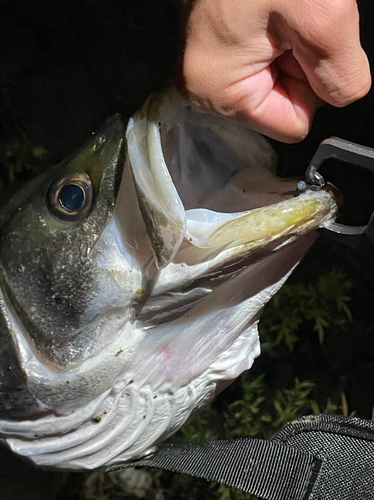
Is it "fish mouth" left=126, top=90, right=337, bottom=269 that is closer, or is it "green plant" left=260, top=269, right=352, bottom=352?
"fish mouth" left=126, top=90, right=337, bottom=269

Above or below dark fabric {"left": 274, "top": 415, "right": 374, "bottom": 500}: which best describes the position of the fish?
above

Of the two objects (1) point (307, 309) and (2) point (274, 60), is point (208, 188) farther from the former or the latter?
(1) point (307, 309)

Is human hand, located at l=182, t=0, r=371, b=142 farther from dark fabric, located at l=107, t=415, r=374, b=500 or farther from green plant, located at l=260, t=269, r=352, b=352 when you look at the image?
green plant, located at l=260, t=269, r=352, b=352

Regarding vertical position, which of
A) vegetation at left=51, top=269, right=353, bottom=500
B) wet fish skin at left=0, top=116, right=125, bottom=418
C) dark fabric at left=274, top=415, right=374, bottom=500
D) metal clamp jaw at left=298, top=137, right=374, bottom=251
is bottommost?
vegetation at left=51, top=269, right=353, bottom=500

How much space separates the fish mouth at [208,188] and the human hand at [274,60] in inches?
3.1

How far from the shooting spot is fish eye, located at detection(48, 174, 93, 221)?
2.06ft

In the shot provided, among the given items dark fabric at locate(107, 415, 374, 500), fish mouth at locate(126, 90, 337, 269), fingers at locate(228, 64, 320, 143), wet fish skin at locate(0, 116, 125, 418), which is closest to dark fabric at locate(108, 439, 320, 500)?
dark fabric at locate(107, 415, 374, 500)

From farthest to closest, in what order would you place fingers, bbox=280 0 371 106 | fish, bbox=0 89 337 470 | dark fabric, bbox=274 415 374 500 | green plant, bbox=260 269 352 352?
1. green plant, bbox=260 269 352 352
2. dark fabric, bbox=274 415 374 500
3. fish, bbox=0 89 337 470
4. fingers, bbox=280 0 371 106

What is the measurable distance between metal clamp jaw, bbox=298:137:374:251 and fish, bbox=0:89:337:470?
3 centimetres

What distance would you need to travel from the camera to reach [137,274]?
0.65m

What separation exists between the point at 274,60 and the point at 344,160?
163mm

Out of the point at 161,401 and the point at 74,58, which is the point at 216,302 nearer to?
the point at 161,401

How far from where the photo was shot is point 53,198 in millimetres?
643

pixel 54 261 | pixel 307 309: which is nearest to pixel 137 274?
pixel 54 261
